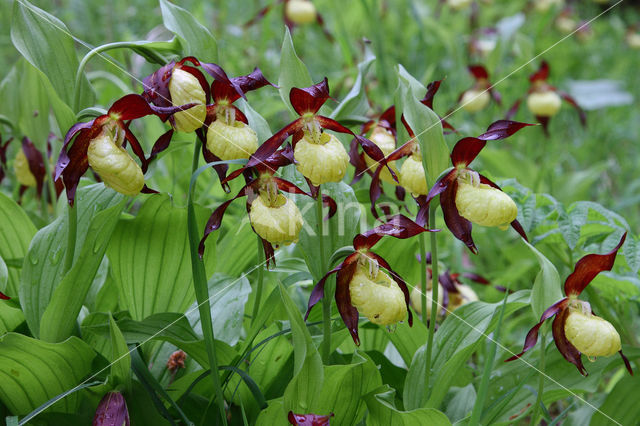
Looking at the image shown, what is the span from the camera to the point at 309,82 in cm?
93

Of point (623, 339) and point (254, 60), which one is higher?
point (254, 60)

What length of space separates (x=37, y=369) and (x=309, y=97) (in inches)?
22.3

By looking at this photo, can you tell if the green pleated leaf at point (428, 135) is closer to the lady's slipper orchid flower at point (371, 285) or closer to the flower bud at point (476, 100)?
the lady's slipper orchid flower at point (371, 285)

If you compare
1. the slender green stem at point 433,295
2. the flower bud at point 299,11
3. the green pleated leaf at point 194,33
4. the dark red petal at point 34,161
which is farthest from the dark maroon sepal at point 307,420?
the flower bud at point 299,11

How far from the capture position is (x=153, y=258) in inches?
40.7

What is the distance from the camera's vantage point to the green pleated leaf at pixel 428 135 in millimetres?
841

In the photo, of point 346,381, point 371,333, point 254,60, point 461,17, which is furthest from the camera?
point 461,17

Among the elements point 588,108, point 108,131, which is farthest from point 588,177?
point 108,131

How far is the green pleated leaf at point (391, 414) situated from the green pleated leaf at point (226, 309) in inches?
11.1

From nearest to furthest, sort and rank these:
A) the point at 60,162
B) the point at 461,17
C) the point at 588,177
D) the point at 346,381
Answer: the point at 60,162
the point at 346,381
the point at 588,177
the point at 461,17

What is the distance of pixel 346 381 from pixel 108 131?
506 mm

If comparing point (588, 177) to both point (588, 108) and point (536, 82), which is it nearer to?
Answer: point (536, 82)

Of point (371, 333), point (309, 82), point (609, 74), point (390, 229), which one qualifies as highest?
point (309, 82)

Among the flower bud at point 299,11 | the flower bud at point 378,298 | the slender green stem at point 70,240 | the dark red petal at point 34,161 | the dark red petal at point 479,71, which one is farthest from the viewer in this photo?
the flower bud at point 299,11
